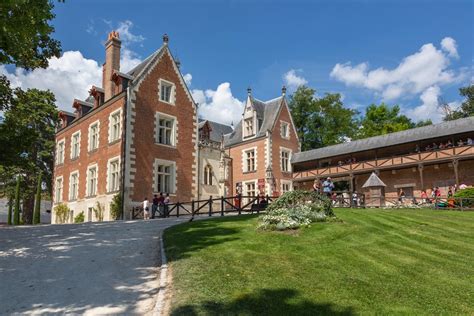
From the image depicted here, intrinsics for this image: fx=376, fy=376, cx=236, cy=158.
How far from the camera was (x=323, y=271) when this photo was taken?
6.53 meters

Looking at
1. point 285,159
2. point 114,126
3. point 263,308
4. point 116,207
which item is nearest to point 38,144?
point 114,126

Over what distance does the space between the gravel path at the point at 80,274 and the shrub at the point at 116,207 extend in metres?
8.42

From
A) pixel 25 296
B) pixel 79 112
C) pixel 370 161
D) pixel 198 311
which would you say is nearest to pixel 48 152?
pixel 79 112

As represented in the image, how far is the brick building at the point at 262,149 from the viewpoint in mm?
30844

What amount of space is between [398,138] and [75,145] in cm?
2308

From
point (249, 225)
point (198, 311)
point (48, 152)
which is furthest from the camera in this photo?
point (48, 152)

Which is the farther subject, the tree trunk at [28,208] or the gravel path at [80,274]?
the tree trunk at [28,208]

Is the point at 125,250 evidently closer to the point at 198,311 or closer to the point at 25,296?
the point at 25,296

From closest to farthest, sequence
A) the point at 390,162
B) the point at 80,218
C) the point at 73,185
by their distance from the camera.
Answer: the point at 80,218
the point at 73,185
the point at 390,162

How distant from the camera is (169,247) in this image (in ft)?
28.6

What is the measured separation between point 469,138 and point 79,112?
2624cm

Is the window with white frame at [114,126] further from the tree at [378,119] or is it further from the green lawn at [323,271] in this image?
the tree at [378,119]

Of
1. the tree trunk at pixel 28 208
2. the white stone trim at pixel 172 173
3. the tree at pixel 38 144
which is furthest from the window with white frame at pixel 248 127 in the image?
the tree trunk at pixel 28 208

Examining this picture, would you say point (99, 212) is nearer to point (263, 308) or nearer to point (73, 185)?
point (73, 185)
